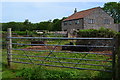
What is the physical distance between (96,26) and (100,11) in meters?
4.47

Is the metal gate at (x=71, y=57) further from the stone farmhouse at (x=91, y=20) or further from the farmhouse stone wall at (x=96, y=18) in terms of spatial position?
the farmhouse stone wall at (x=96, y=18)

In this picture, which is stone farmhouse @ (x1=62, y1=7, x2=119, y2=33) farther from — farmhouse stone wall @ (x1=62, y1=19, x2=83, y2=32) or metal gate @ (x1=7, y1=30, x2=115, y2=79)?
metal gate @ (x1=7, y1=30, x2=115, y2=79)

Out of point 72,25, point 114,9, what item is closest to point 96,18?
point 72,25

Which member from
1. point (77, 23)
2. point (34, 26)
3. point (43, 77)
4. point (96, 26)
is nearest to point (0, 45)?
point (43, 77)

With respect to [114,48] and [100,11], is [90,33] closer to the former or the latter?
[114,48]

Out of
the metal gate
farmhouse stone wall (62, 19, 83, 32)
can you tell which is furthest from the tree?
the metal gate

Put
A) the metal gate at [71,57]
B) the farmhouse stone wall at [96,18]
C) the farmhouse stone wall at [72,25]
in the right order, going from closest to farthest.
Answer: the metal gate at [71,57]
the farmhouse stone wall at [96,18]
the farmhouse stone wall at [72,25]

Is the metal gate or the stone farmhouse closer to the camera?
the metal gate

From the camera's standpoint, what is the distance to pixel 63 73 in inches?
169

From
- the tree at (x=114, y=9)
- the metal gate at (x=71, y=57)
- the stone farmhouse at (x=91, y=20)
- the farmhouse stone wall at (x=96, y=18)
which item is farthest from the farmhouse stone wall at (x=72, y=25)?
the tree at (x=114, y=9)

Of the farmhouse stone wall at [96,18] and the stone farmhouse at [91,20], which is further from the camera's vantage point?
the farmhouse stone wall at [96,18]

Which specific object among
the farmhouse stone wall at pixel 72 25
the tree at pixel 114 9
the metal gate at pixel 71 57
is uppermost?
the tree at pixel 114 9

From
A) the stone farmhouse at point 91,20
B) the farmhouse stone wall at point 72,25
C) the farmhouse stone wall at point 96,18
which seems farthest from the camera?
the farmhouse stone wall at point 72,25

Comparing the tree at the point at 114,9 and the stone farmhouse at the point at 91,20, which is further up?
the tree at the point at 114,9
